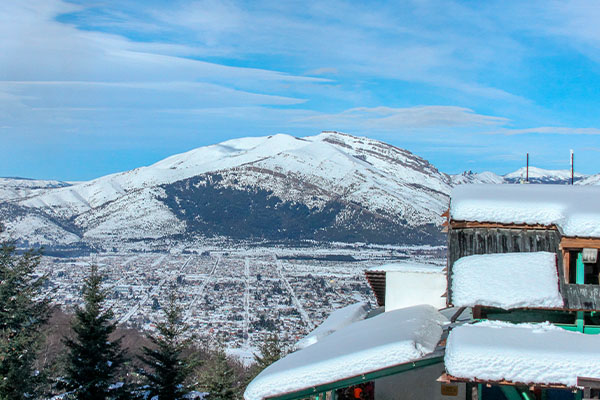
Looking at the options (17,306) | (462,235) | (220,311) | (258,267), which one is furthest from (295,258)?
(462,235)

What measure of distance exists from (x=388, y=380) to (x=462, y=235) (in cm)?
276

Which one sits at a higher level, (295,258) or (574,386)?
(295,258)

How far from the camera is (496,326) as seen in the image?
25.6ft

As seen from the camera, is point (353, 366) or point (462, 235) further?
point (462, 235)

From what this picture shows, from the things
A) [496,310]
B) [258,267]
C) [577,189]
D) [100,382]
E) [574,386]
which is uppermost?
[258,267]

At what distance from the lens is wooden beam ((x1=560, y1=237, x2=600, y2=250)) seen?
8273mm

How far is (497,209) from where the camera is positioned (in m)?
8.98

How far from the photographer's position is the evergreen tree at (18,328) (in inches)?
558

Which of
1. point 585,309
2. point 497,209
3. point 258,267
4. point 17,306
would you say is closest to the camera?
point 585,309

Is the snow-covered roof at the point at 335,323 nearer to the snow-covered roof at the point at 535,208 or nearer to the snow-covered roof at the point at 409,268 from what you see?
the snow-covered roof at the point at 409,268

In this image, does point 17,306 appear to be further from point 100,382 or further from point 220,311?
point 220,311

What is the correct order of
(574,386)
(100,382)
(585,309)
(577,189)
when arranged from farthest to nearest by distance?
1. (100,382)
2. (577,189)
3. (585,309)
4. (574,386)

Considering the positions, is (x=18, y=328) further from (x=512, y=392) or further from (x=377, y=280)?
(x=512, y=392)

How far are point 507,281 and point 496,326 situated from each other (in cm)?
70
